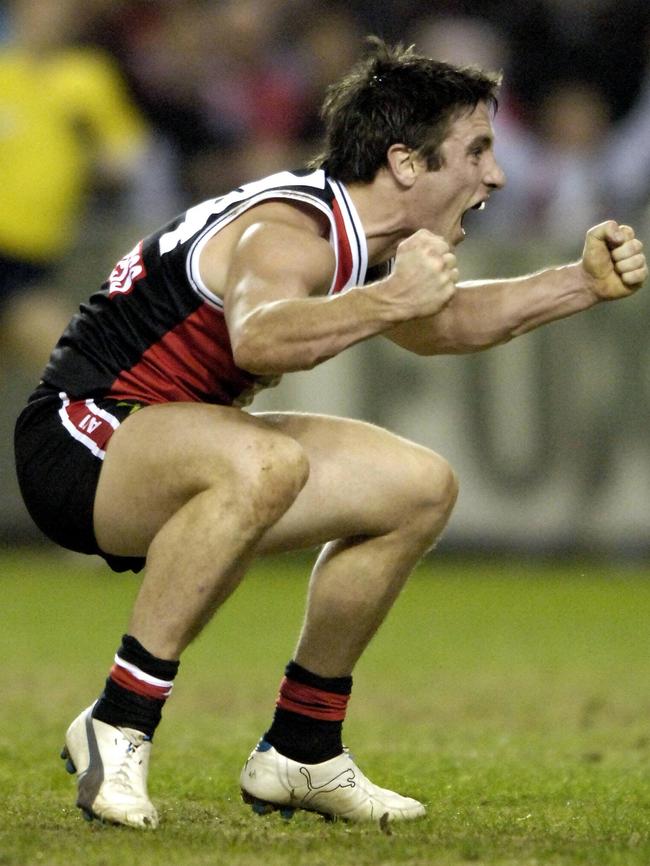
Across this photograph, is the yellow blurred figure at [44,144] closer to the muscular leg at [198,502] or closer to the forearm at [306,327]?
the muscular leg at [198,502]

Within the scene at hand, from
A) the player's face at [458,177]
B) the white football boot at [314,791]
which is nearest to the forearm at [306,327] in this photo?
the player's face at [458,177]

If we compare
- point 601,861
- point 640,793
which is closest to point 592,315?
point 640,793

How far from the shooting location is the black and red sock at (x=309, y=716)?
486cm

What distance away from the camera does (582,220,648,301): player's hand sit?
194 inches

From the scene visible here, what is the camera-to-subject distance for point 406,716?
664 cm

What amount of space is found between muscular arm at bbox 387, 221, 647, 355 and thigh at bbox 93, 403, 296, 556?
641mm

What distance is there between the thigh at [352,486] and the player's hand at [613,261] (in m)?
0.68

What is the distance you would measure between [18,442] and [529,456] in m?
6.25

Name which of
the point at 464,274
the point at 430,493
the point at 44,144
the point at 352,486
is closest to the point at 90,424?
the point at 352,486

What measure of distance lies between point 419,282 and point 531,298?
851mm

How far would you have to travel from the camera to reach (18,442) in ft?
16.5

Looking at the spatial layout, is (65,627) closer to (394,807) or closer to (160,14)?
(394,807)

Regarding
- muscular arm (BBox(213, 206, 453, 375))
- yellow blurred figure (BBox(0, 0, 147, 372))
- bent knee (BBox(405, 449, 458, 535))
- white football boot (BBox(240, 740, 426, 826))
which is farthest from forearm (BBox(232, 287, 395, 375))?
yellow blurred figure (BBox(0, 0, 147, 372))

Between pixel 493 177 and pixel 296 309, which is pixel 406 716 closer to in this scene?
pixel 493 177
